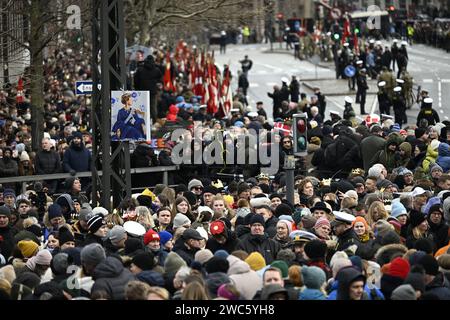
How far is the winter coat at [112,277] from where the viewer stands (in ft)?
44.6

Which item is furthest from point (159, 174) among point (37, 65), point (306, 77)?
point (306, 77)

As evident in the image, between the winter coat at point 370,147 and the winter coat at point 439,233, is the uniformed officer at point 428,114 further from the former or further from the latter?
the winter coat at point 439,233

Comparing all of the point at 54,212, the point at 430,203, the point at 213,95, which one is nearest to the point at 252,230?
the point at 430,203

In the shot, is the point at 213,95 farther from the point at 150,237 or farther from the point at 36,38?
the point at 150,237

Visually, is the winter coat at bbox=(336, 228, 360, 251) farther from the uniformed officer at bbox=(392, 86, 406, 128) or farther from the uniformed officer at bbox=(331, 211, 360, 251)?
the uniformed officer at bbox=(392, 86, 406, 128)

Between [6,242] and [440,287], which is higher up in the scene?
[440,287]

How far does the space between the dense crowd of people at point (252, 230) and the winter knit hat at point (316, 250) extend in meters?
0.01

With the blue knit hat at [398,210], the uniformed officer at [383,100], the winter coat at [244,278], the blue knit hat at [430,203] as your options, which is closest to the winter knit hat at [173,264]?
the winter coat at [244,278]

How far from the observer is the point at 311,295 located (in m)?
13.1

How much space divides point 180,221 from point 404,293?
5.42 meters

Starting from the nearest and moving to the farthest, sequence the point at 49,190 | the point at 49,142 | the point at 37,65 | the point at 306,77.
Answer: the point at 49,190 < the point at 49,142 < the point at 37,65 < the point at 306,77

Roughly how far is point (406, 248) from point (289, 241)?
1.73 m

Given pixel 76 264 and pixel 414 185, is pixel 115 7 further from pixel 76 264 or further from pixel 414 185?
pixel 76 264
